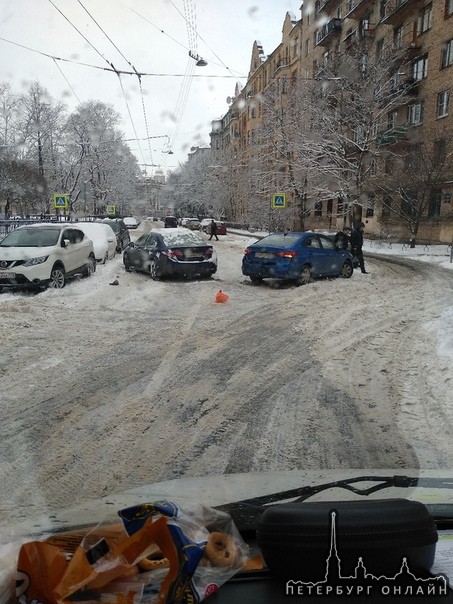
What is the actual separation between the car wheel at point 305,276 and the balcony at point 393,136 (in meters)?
18.1

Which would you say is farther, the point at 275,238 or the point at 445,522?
the point at 275,238

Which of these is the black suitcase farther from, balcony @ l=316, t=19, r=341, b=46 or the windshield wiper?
balcony @ l=316, t=19, r=341, b=46

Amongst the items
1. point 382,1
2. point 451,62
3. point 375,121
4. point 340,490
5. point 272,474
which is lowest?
point 272,474

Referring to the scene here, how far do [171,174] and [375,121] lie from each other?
5955 centimetres

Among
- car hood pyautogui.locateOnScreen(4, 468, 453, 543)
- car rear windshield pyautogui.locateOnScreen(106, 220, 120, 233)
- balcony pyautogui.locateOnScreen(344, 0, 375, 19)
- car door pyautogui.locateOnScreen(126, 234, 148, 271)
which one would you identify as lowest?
car hood pyautogui.locateOnScreen(4, 468, 453, 543)

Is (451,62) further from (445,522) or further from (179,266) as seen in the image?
(445,522)

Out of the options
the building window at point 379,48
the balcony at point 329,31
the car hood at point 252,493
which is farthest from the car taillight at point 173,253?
the balcony at point 329,31

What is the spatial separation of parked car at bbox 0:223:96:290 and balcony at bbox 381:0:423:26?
1090 inches

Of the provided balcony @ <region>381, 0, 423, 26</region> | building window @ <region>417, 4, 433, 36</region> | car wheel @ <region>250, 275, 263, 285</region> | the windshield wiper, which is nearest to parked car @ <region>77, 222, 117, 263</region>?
car wheel @ <region>250, 275, 263, 285</region>

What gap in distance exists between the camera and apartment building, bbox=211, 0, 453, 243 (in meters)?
27.1

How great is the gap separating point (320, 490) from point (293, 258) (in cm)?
1107

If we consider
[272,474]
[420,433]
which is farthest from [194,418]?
[420,433]

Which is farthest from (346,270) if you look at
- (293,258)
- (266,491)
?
(266,491)

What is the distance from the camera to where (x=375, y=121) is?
92.2ft
